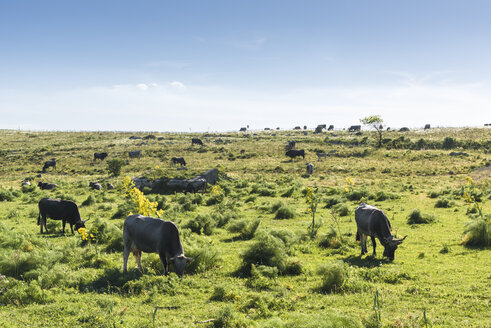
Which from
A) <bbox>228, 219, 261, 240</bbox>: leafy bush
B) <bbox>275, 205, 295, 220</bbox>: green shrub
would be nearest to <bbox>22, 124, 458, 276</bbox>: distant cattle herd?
<bbox>228, 219, 261, 240</bbox>: leafy bush

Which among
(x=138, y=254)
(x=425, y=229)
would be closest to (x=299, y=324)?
(x=138, y=254)

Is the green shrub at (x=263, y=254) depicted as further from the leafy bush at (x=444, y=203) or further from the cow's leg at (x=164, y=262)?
the leafy bush at (x=444, y=203)

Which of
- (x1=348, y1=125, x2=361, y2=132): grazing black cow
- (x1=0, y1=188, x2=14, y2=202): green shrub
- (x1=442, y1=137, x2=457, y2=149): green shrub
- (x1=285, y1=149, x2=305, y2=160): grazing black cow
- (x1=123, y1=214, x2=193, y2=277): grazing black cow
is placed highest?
(x1=348, y1=125, x2=361, y2=132): grazing black cow

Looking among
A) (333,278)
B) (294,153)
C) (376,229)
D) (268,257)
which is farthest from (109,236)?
(294,153)

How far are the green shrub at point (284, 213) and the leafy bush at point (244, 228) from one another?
4.80 meters

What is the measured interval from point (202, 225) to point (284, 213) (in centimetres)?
650

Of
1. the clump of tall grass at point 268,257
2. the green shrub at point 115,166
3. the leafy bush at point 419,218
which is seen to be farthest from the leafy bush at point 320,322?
the green shrub at point 115,166

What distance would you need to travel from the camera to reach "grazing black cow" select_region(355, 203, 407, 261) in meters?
12.6

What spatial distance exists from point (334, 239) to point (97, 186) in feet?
95.4

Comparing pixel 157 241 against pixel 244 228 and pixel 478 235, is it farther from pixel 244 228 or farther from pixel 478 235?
pixel 478 235

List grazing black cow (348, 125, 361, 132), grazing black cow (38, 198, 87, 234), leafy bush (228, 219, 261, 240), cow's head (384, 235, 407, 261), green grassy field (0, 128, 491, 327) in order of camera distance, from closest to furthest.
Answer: green grassy field (0, 128, 491, 327)
cow's head (384, 235, 407, 261)
leafy bush (228, 219, 261, 240)
grazing black cow (38, 198, 87, 234)
grazing black cow (348, 125, 361, 132)

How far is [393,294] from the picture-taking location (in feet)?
30.9

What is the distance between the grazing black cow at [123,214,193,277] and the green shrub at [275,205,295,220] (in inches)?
478

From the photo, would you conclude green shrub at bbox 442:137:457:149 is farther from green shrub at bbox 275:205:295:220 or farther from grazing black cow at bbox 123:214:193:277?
grazing black cow at bbox 123:214:193:277
